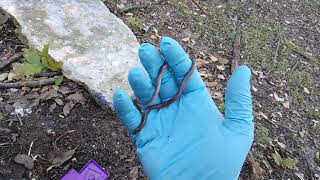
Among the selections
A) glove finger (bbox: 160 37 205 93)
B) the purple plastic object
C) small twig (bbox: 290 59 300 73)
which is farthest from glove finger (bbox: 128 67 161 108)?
small twig (bbox: 290 59 300 73)

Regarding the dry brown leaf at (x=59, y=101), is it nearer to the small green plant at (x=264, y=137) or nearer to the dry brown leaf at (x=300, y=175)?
the small green plant at (x=264, y=137)

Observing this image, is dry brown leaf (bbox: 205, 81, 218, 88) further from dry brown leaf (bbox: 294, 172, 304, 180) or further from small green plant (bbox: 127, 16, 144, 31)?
dry brown leaf (bbox: 294, 172, 304, 180)

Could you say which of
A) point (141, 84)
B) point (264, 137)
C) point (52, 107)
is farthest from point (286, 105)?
point (52, 107)

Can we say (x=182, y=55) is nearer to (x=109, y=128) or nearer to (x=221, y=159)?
(x=221, y=159)

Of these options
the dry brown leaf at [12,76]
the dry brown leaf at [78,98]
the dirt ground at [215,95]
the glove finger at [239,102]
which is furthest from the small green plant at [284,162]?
the dry brown leaf at [12,76]

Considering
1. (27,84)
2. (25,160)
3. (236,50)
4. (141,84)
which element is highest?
(141,84)

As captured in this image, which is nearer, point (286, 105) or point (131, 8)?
point (286, 105)

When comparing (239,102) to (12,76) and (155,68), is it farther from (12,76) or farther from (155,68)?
(12,76)
